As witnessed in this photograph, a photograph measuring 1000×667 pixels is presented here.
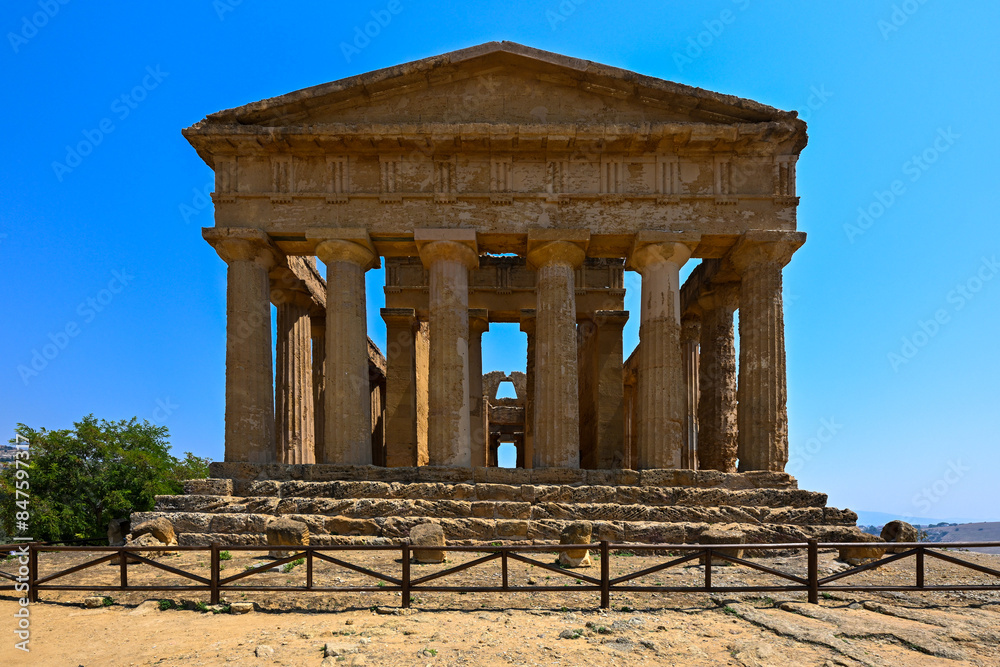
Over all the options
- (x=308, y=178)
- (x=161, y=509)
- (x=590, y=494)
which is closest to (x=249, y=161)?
(x=308, y=178)

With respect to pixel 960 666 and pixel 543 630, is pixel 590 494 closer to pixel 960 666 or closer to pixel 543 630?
pixel 543 630

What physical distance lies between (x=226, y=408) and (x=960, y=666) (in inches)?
564

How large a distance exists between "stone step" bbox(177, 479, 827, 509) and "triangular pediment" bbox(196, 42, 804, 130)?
8561 millimetres

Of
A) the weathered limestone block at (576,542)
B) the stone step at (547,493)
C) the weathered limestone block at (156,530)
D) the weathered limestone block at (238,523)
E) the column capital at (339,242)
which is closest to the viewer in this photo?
the weathered limestone block at (576,542)

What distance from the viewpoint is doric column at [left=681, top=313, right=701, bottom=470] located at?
19.2m

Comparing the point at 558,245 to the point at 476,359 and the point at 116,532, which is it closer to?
the point at 476,359

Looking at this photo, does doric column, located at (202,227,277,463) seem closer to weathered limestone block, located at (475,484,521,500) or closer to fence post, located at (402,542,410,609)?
weathered limestone block, located at (475,484,521,500)

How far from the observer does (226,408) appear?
15188mm

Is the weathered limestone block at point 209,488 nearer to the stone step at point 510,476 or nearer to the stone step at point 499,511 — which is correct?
the stone step at point 510,476

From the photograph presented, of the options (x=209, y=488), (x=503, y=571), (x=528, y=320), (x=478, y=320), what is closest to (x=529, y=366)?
(x=528, y=320)

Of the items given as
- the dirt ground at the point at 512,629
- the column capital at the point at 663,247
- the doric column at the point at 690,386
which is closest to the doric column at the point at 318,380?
the column capital at the point at 663,247

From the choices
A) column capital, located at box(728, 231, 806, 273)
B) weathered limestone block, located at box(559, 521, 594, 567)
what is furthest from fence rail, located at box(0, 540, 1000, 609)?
column capital, located at box(728, 231, 806, 273)

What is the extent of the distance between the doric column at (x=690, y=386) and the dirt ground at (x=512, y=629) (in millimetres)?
9822

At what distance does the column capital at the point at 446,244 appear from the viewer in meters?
15.4
